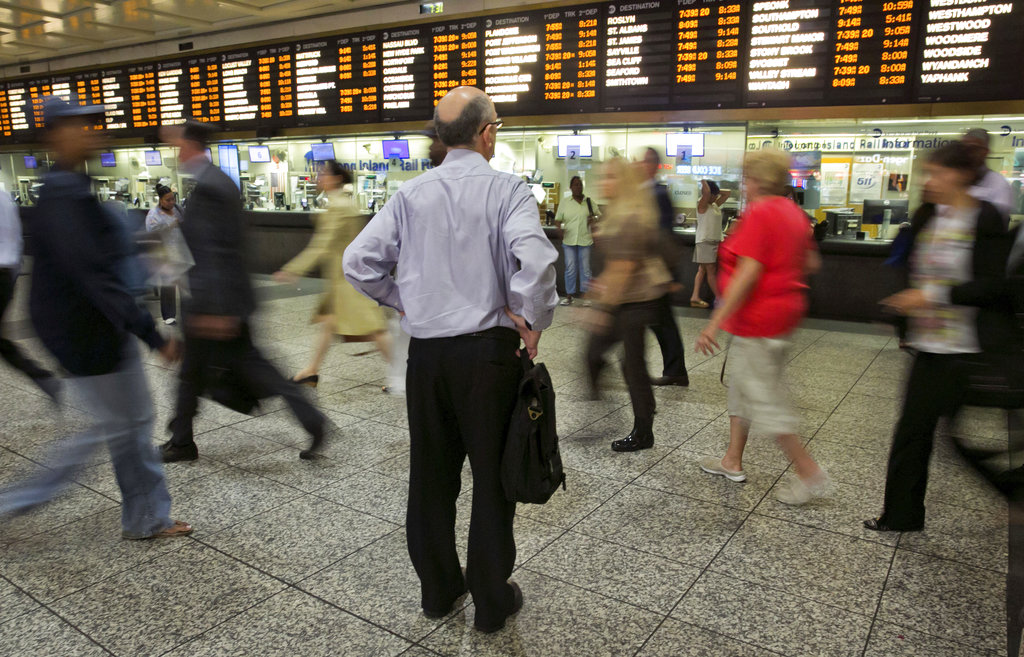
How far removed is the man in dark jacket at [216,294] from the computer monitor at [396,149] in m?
8.03

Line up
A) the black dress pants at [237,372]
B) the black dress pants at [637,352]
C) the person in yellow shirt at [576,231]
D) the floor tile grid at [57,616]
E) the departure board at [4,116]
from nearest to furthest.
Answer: the floor tile grid at [57,616]
the black dress pants at [237,372]
the black dress pants at [637,352]
the person in yellow shirt at [576,231]
the departure board at [4,116]

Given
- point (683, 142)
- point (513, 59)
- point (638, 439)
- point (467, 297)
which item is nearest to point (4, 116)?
point (513, 59)

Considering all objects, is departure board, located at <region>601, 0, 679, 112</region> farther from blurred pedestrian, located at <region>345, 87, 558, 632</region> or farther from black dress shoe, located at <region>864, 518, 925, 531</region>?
blurred pedestrian, located at <region>345, 87, 558, 632</region>

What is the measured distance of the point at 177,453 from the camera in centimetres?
414

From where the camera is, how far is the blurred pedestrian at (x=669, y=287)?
4559mm

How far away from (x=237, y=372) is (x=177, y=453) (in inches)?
29.5

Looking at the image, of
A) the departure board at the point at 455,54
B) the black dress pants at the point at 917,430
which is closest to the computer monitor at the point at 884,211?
the departure board at the point at 455,54

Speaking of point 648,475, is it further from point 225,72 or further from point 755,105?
point 225,72

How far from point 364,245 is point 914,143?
27.4ft

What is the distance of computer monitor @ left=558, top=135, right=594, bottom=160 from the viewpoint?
1032cm

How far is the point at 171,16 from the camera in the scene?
425 inches

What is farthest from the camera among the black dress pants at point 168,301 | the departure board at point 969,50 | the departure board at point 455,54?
the departure board at point 455,54

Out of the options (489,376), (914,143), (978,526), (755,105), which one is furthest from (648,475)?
(914,143)

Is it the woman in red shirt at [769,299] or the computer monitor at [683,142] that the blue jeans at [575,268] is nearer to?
the computer monitor at [683,142]
